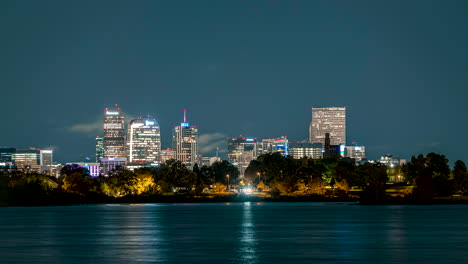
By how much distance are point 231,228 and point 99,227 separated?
16993mm

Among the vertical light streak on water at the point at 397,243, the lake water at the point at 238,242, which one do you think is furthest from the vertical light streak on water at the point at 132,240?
the vertical light streak on water at the point at 397,243

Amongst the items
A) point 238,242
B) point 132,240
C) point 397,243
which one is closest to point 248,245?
point 238,242

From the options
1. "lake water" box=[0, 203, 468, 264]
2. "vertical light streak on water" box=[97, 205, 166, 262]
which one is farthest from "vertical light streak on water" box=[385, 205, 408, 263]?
"vertical light streak on water" box=[97, 205, 166, 262]

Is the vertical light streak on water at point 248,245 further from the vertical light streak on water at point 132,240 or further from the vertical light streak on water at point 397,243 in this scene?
the vertical light streak on water at point 397,243

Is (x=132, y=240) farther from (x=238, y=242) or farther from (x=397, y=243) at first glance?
(x=397, y=243)

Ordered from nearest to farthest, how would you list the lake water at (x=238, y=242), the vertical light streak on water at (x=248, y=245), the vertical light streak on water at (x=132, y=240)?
the vertical light streak on water at (x=248, y=245), the lake water at (x=238, y=242), the vertical light streak on water at (x=132, y=240)

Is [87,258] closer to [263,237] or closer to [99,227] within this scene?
[263,237]

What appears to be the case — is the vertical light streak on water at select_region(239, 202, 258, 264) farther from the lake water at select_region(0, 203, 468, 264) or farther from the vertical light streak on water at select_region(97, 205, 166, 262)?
the vertical light streak on water at select_region(97, 205, 166, 262)

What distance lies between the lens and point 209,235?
82438mm

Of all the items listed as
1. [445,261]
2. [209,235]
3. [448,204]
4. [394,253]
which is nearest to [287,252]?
[394,253]

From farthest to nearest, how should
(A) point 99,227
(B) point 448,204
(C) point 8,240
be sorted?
(B) point 448,204
(A) point 99,227
(C) point 8,240

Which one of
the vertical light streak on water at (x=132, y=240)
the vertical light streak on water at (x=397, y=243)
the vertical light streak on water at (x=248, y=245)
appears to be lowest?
the vertical light streak on water at (x=397, y=243)

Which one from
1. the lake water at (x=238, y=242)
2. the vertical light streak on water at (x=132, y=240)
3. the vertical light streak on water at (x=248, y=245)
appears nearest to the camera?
the vertical light streak on water at (x=248, y=245)

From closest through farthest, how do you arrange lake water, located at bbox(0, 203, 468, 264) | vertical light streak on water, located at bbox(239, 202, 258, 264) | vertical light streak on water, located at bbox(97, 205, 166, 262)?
1. vertical light streak on water, located at bbox(239, 202, 258, 264)
2. lake water, located at bbox(0, 203, 468, 264)
3. vertical light streak on water, located at bbox(97, 205, 166, 262)
